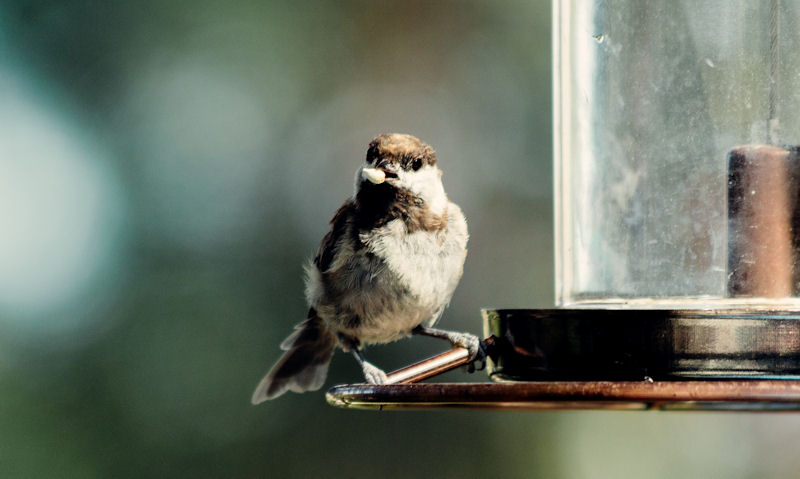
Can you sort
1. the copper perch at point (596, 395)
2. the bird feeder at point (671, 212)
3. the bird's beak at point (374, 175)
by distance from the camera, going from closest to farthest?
1. the copper perch at point (596, 395)
2. the bird feeder at point (671, 212)
3. the bird's beak at point (374, 175)

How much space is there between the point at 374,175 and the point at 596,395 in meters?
1.63

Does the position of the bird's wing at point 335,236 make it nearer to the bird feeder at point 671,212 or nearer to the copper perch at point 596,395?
the bird feeder at point 671,212

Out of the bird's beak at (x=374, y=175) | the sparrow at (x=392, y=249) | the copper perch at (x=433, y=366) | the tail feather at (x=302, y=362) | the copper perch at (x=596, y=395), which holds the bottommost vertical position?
the tail feather at (x=302, y=362)

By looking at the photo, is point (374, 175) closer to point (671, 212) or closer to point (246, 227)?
point (671, 212)

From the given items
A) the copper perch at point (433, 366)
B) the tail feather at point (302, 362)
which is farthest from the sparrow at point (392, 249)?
the copper perch at point (433, 366)

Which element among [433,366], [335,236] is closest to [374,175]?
[335,236]

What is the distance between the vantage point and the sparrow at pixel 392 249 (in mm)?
3203

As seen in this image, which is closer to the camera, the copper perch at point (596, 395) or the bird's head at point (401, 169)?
the copper perch at point (596, 395)

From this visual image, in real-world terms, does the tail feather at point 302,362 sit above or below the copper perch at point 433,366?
below

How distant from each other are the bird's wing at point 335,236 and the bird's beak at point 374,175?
283 millimetres

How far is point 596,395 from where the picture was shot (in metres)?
1.57

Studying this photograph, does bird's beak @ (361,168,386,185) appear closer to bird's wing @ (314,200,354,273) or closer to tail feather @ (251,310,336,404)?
bird's wing @ (314,200,354,273)

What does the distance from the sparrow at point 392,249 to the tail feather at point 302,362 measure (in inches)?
18.3

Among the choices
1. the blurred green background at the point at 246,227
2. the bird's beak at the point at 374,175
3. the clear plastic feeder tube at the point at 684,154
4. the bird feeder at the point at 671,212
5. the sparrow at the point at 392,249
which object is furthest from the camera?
the blurred green background at the point at 246,227
